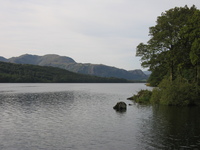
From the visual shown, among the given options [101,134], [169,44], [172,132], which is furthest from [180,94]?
[101,134]

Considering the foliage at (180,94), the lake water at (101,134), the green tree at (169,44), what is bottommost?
the lake water at (101,134)

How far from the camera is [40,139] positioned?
26875 millimetres

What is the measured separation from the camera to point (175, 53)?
59.5 m

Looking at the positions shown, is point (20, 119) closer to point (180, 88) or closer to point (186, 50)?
point (180, 88)

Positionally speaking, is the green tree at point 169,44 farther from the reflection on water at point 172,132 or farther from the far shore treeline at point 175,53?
the reflection on water at point 172,132

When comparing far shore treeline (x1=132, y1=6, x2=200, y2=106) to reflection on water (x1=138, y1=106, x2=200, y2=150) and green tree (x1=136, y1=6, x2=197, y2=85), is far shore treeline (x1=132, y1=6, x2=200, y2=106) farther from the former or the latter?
reflection on water (x1=138, y1=106, x2=200, y2=150)

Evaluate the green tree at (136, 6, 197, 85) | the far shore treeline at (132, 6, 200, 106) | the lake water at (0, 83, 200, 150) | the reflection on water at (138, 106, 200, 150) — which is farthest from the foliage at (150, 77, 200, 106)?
the lake water at (0, 83, 200, 150)

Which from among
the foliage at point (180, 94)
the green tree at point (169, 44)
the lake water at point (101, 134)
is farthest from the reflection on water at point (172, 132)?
the green tree at point (169, 44)

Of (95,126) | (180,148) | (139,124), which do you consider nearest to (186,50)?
(139,124)

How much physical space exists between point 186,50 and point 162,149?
41956 mm

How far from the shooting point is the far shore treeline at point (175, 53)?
53.8m

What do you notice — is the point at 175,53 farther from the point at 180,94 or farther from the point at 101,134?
the point at 101,134

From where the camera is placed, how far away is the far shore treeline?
2116 inches

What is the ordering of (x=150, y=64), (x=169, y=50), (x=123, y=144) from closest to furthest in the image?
1. (x=123, y=144)
2. (x=169, y=50)
3. (x=150, y=64)
